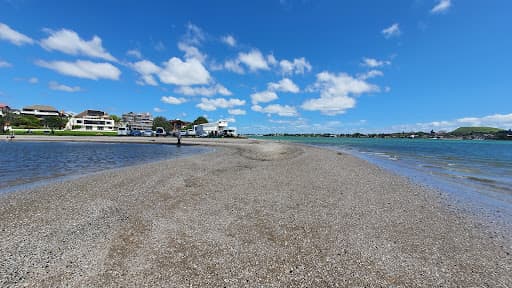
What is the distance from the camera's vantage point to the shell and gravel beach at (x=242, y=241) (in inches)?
143

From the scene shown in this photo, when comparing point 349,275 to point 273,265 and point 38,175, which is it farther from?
point 38,175

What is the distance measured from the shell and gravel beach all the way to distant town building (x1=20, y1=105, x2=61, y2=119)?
148687 millimetres

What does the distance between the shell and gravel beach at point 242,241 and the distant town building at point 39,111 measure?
149 m

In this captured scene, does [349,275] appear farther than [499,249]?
No

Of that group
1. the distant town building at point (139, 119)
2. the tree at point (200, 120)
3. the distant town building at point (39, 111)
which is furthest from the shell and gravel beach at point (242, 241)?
the distant town building at point (139, 119)

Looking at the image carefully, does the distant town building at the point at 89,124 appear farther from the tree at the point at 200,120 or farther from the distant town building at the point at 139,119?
the tree at the point at 200,120

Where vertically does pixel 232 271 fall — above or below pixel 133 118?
below

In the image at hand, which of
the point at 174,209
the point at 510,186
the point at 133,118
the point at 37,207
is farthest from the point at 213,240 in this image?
the point at 133,118

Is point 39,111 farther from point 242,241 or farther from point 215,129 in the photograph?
point 242,241

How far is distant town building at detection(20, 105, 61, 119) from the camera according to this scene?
361ft

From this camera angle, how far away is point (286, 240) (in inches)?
196

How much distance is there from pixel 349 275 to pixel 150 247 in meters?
4.14

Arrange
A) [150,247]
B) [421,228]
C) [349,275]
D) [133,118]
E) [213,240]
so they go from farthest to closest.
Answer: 1. [133,118]
2. [421,228]
3. [213,240]
4. [150,247]
5. [349,275]

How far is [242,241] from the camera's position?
4.89 metres
